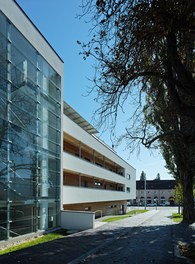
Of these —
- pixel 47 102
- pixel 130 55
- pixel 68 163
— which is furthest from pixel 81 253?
pixel 68 163

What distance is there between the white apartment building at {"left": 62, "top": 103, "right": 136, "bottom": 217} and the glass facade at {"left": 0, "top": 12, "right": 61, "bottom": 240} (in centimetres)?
344

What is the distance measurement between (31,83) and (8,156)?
5.06m

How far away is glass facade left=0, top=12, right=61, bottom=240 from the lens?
17.4 metres

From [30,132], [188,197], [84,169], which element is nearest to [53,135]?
[30,132]

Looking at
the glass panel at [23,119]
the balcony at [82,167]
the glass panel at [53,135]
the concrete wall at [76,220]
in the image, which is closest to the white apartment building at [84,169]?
the balcony at [82,167]

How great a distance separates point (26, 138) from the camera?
19891mm

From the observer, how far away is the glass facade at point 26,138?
17.4 meters

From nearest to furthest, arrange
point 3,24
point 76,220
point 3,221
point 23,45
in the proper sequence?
point 3,221
point 3,24
point 23,45
point 76,220

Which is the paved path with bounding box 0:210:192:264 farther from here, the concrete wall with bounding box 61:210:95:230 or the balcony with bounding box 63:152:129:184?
the balcony with bounding box 63:152:129:184

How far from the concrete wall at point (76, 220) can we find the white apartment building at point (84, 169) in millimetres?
1712

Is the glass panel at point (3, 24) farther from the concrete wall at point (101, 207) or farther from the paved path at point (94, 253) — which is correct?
the concrete wall at point (101, 207)

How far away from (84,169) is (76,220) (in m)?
9.54

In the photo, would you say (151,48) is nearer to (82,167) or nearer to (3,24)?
(3,24)

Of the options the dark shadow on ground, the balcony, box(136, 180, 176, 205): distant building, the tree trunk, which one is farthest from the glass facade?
box(136, 180, 176, 205): distant building
